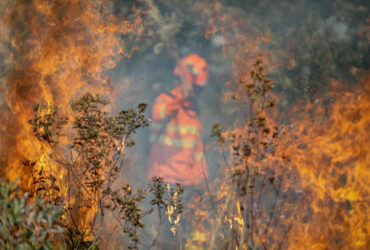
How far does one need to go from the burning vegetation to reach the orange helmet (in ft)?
0.44

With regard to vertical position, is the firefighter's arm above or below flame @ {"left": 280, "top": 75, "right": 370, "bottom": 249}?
above

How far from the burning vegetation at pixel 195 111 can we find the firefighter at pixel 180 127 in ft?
0.80

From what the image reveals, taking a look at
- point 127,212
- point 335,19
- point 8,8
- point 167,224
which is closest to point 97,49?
point 8,8

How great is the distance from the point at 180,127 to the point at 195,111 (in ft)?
3.98

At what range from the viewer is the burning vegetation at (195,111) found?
5.21 meters

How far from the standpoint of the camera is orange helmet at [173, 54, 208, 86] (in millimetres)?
15953

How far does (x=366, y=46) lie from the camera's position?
374 inches

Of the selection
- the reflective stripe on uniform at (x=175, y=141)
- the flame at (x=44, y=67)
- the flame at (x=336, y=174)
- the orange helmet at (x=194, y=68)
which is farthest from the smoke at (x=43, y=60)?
the flame at (x=336, y=174)

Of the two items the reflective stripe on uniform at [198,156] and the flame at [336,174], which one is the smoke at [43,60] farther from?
the flame at [336,174]

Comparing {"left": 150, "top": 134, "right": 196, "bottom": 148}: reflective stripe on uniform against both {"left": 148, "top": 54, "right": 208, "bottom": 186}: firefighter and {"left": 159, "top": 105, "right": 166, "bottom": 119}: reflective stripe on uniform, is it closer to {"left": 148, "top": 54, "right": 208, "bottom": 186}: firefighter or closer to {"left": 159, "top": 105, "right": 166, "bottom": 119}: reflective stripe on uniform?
{"left": 148, "top": 54, "right": 208, "bottom": 186}: firefighter

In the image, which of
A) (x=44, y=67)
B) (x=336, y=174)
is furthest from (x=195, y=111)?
(x=44, y=67)

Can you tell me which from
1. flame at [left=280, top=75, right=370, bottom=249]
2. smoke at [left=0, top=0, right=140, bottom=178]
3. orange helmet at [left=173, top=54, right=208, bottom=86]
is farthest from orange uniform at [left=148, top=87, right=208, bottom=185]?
flame at [left=280, top=75, right=370, bottom=249]

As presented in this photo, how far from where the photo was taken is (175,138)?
16141 millimetres

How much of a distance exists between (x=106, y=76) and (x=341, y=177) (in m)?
8.43
